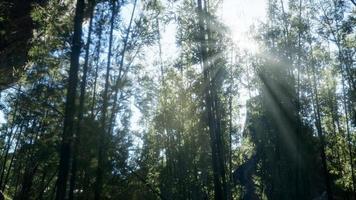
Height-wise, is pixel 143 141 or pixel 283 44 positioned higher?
pixel 283 44

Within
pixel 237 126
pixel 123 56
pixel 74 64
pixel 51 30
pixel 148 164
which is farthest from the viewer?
pixel 148 164

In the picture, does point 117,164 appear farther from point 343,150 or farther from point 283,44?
point 343,150

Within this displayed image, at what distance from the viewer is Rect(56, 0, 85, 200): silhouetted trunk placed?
26.0 feet

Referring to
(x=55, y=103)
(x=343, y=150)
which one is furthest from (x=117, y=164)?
(x=343, y=150)

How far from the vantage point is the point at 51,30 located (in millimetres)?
9586

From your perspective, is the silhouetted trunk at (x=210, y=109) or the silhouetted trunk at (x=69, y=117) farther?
the silhouetted trunk at (x=210, y=109)

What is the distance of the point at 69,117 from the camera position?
8.34 m

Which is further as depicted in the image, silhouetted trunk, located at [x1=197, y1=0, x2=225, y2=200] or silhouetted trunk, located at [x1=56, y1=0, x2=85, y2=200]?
silhouetted trunk, located at [x1=197, y1=0, x2=225, y2=200]

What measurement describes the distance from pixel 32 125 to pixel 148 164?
6923 mm

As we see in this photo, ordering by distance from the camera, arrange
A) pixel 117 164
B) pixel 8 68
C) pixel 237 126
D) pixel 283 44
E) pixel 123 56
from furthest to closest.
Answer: pixel 237 126
pixel 283 44
pixel 8 68
pixel 117 164
pixel 123 56

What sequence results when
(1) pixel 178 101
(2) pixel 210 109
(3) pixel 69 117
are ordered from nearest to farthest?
1. (3) pixel 69 117
2. (2) pixel 210 109
3. (1) pixel 178 101

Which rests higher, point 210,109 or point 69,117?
point 210,109

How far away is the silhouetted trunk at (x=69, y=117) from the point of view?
7.93 meters

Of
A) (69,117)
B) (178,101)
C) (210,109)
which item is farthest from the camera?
(178,101)
